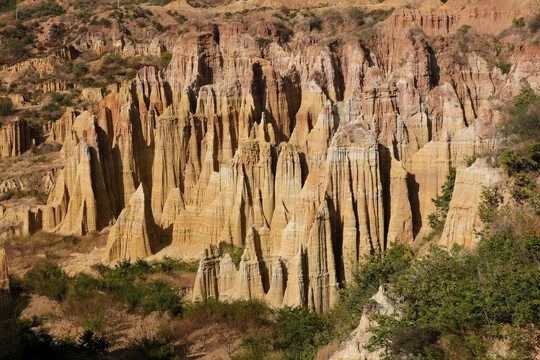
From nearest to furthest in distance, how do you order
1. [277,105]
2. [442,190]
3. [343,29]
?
[442,190]
[277,105]
[343,29]

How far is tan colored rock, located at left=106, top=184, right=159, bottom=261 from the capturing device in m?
28.5

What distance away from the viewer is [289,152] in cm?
2648

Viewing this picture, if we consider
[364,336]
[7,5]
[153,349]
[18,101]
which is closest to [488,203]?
[364,336]

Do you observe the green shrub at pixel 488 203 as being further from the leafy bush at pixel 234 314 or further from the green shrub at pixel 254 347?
the leafy bush at pixel 234 314

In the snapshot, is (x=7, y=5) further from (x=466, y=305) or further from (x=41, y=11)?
(x=466, y=305)

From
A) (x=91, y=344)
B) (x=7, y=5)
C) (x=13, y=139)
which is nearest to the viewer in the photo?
(x=91, y=344)

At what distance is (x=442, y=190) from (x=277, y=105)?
14.7 metres

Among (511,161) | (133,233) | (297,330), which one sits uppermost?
(511,161)

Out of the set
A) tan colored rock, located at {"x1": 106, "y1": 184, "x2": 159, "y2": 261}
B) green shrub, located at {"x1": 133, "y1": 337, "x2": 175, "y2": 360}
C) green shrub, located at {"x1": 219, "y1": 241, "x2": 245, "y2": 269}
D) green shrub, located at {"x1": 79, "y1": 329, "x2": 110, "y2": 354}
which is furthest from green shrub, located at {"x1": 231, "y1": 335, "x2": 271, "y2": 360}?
tan colored rock, located at {"x1": 106, "y1": 184, "x2": 159, "y2": 261}

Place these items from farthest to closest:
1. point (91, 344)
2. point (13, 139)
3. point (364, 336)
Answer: point (13, 139) → point (91, 344) → point (364, 336)

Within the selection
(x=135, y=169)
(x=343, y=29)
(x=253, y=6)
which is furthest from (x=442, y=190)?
(x=253, y=6)

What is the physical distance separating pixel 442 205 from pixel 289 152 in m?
7.25

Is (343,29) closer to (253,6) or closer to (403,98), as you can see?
(403,98)

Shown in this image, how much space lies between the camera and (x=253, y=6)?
269ft
